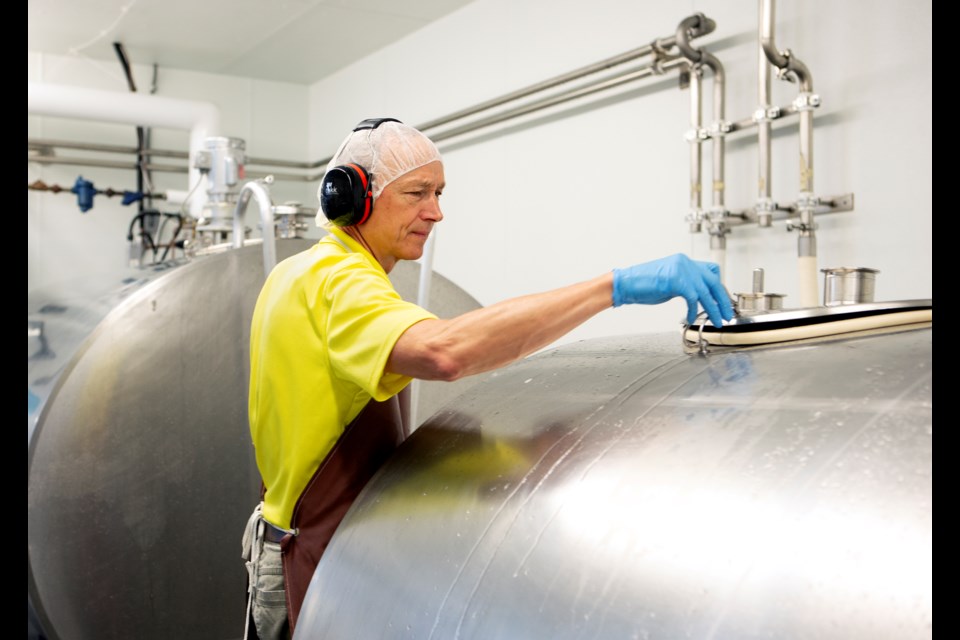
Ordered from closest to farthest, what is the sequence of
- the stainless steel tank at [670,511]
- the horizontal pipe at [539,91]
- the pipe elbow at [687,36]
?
1. the stainless steel tank at [670,511]
2. the pipe elbow at [687,36]
3. the horizontal pipe at [539,91]

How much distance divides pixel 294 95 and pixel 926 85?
4061 millimetres

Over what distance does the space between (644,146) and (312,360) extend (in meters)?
2.05

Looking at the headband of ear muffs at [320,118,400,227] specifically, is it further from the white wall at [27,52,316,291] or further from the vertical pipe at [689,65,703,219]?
the white wall at [27,52,316,291]

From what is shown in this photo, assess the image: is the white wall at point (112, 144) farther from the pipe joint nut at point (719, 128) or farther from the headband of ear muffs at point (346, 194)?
the headband of ear muffs at point (346, 194)

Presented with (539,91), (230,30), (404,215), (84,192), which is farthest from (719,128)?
(84,192)

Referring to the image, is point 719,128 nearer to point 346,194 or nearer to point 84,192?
point 346,194

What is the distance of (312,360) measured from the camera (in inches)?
49.5

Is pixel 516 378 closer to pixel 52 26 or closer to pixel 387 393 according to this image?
pixel 387 393

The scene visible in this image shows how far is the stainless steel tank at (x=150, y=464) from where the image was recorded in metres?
2.11

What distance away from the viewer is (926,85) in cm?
216

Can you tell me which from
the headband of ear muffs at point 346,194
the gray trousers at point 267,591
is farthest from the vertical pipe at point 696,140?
the gray trousers at point 267,591

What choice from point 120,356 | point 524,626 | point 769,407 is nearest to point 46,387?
point 120,356

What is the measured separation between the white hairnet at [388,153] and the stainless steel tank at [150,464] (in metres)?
0.97
